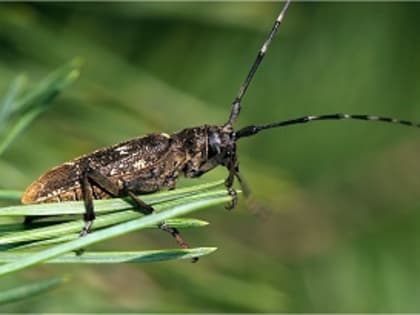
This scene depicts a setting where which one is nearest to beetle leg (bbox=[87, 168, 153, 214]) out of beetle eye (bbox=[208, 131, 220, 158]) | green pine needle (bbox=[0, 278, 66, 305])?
beetle eye (bbox=[208, 131, 220, 158])

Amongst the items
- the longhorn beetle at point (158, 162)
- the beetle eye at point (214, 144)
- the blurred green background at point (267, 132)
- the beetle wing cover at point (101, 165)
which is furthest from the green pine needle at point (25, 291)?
the beetle eye at point (214, 144)

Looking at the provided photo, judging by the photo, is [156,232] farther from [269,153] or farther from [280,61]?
[280,61]

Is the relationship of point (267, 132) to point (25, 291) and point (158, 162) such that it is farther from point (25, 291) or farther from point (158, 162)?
point (25, 291)

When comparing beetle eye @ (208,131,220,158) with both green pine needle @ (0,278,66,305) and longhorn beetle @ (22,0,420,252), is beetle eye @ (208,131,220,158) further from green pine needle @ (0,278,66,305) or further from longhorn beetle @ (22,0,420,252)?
green pine needle @ (0,278,66,305)

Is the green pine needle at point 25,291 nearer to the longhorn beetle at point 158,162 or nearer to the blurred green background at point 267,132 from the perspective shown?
the longhorn beetle at point 158,162

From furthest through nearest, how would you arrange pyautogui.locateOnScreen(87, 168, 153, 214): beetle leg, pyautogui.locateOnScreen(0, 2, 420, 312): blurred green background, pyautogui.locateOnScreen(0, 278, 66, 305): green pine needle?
pyautogui.locateOnScreen(0, 2, 420, 312): blurred green background
pyautogui.locateOnScreen(87, 168, 153, 214): beetle leg
pyautogui.locateOnScreen(0, 278, 66, 305): green pine needle

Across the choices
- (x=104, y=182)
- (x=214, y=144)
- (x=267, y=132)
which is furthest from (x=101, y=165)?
(x=267, y=132)
